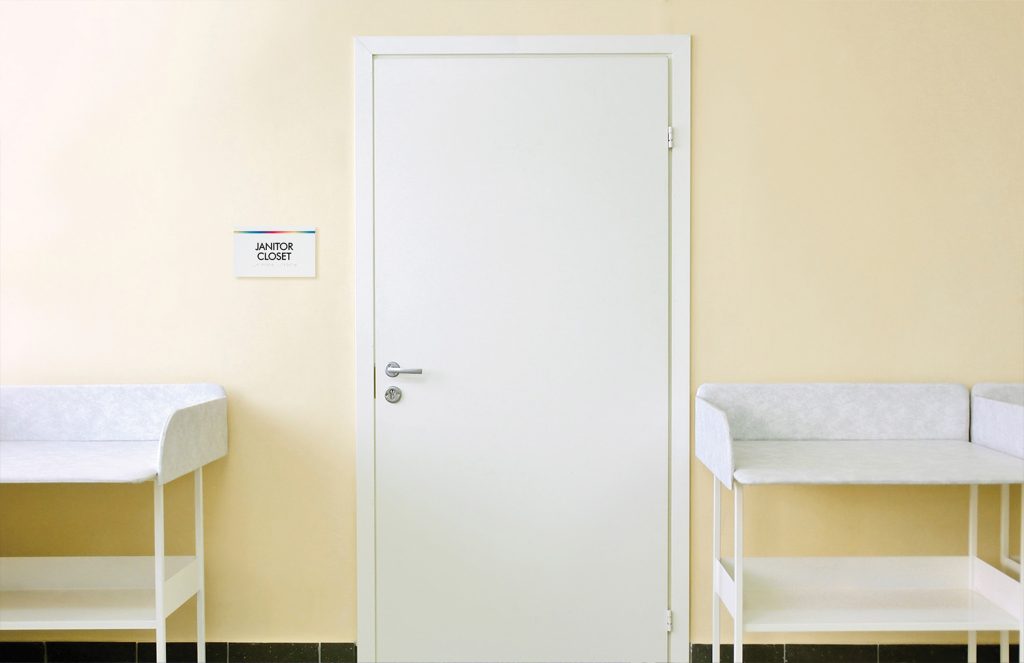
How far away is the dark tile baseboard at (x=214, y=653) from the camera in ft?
7.63

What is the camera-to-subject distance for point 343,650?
7.61ft

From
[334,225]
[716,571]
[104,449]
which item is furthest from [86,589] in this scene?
[716,571]

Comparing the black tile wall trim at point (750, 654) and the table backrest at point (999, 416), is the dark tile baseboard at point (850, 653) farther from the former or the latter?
the table backrest at point (999, 416)

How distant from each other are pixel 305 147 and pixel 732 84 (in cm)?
139

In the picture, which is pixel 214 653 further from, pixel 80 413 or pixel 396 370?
pixel 396 370

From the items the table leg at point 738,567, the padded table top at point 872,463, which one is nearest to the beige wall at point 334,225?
the padded table top at point 872,463

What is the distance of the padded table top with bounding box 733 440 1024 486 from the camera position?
1.76 meters

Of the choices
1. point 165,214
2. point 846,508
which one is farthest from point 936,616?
point 165,214

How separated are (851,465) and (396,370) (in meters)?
1.35

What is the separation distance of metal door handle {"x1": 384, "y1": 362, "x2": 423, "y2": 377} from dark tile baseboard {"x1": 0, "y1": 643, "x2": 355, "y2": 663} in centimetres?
91

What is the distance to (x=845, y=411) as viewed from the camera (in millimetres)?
2203

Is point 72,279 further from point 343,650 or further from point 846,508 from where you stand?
point 846,508

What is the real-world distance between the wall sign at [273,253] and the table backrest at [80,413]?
0.46 m

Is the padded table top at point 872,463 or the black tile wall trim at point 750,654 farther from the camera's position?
the black tile wall trim at point 750,654
